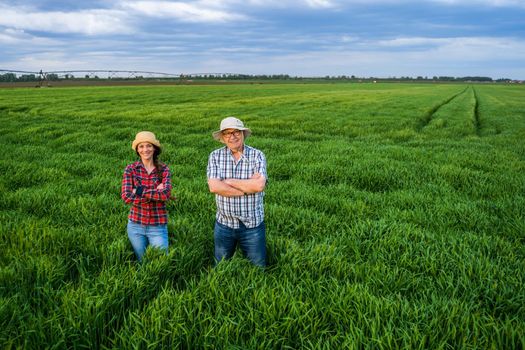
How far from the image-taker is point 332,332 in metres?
2.66

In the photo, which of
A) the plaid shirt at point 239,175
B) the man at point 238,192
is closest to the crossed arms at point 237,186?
the man at point 238,192

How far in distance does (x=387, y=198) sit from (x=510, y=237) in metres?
1.91

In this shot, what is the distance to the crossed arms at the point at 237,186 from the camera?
3465 millimetres

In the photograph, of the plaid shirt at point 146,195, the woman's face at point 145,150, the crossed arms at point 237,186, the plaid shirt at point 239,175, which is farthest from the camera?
the woman's face at point 145,150

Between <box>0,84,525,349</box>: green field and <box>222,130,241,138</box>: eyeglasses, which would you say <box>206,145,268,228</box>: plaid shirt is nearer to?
<box>222,130,241,138</box>: eyeglasses

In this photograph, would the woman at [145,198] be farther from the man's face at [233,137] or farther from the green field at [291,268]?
the man's face at [233,137]

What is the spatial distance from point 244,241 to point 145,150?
1.41 m

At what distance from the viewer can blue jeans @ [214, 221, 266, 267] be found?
3.67m

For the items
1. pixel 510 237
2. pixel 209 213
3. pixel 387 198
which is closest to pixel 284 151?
pixel 387 198

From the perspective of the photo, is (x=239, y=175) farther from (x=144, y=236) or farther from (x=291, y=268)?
(x=144, y=236)

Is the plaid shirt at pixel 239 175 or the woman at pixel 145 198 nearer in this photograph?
→ the plaid shirt at pixel 239 175

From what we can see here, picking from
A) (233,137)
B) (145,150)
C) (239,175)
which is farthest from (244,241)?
(145,150)

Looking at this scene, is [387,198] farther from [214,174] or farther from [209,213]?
[214,174]

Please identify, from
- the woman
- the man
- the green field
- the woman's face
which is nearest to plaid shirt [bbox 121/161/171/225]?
the woman
